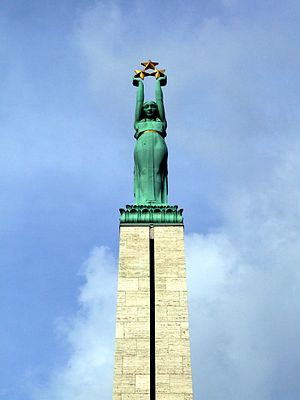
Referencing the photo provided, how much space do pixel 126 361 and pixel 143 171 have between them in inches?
373

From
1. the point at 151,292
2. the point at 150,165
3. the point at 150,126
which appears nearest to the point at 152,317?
the point at 151,292

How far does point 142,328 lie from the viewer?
27.5 m

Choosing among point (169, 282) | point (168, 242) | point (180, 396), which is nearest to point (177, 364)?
point (180, 396)

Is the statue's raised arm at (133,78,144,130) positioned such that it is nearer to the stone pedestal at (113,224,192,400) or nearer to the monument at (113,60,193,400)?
the monument at (113,60,193,400)

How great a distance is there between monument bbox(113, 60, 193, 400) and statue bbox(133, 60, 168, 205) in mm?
45

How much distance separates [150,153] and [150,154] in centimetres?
5

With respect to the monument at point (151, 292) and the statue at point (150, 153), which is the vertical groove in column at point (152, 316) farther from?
the statue at point (150, 153)

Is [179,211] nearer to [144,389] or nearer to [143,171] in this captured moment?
[143,171]

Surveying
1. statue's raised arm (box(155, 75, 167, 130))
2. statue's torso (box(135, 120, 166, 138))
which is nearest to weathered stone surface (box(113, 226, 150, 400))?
statue's torso (box(135, 120, 166, 138))

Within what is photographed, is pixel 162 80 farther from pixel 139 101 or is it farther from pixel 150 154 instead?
pixel 150 154

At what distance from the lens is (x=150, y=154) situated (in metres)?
32.9

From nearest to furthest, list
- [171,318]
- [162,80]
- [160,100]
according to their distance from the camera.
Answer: [171,318]
[160,100]
[162,80]

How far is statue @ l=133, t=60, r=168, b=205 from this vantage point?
32.3 meters

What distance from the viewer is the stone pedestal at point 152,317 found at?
86.1 feet
